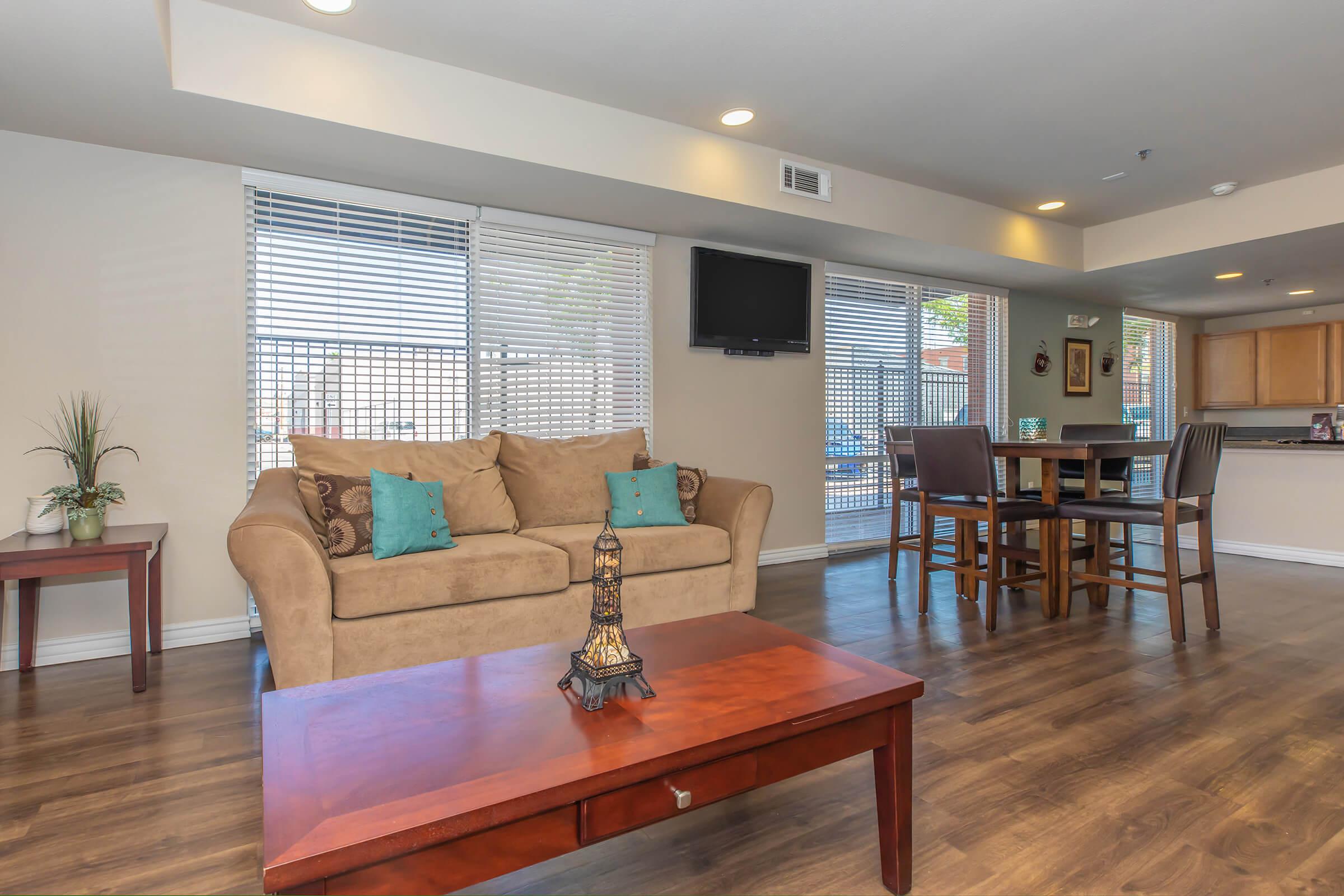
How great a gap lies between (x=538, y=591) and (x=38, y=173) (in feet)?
9.16

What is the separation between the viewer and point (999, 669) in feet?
9.53

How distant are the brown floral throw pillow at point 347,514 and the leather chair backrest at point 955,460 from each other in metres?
2.78

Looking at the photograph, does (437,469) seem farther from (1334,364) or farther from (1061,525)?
(1334,364)

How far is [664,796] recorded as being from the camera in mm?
1252

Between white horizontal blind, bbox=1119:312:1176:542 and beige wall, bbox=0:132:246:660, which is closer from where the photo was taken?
beige wall, bbox=0:132:246:660

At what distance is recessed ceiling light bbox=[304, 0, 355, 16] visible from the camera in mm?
2625

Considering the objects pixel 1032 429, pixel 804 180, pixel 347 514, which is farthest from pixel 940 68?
pixel 347 514

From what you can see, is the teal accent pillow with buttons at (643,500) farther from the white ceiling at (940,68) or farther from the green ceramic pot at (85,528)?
the green ceramic pot at (85,528)

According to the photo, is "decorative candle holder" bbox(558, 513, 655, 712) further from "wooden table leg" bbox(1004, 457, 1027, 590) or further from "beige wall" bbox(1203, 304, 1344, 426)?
"beige wall" bbox(1203, 304, 1344, 426)

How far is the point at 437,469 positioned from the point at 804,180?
2.65 metres

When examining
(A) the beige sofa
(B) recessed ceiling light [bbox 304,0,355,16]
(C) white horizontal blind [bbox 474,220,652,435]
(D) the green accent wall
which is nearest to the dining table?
(A) the beige sofa

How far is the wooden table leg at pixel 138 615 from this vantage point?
2697 millimetres

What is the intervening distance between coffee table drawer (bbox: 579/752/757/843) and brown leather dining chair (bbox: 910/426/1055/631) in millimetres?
2529

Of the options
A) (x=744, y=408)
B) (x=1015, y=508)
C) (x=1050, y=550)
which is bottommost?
(x=1050, y=550)
